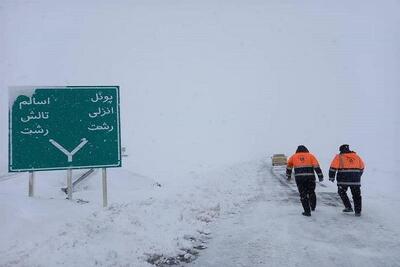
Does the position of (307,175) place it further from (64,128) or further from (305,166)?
(64,128)

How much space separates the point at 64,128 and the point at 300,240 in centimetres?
692

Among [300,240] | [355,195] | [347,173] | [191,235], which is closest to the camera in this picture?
[300,240]

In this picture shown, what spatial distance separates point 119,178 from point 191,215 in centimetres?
1230

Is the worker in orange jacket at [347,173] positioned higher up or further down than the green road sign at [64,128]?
further down

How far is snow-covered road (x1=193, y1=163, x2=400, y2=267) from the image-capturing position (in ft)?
24.8

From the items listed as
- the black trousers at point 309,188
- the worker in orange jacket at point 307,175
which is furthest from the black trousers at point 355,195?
the black trousers at point 309,188

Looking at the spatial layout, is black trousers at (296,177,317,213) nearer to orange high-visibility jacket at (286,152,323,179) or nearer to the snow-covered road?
orange high-visibility jacket at (286,152,323,179)

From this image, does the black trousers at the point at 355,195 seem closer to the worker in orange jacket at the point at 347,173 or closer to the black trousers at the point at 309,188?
the worker in orange jacket at the point at 347,173

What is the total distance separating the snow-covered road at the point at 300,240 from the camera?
24.8ft

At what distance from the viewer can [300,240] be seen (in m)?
9.05

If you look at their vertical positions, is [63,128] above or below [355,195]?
above

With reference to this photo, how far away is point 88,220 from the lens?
967 cm

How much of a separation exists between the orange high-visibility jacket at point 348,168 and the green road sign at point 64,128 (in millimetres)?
6237

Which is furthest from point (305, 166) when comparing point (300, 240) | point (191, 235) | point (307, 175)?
point (191, 235)
